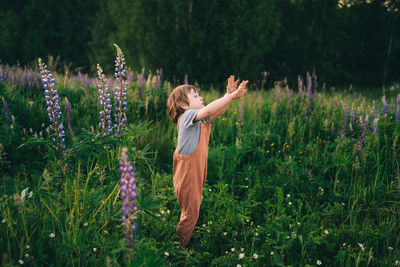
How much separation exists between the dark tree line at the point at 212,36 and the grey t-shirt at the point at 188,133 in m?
11.2

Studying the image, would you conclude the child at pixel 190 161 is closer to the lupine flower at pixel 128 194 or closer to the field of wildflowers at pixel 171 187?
the field of wildflowers at pixel 171 187

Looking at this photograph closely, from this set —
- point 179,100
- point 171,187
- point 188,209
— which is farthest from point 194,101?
point 171,187

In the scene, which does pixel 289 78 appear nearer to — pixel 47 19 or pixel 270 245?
pixel 47 19

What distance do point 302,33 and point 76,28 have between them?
14541 mm

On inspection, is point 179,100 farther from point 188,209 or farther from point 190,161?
point 188,209

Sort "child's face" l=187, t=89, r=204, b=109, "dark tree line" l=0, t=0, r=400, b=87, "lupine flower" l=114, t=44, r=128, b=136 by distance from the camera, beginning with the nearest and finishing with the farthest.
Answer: "lupine flower" l=114, t=44, r=128, b=136 → "child's face" l=187, t=89, r=204, b=109 → "dark tree line" l=0, t=0, r=400, b=87

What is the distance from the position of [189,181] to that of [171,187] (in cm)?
106

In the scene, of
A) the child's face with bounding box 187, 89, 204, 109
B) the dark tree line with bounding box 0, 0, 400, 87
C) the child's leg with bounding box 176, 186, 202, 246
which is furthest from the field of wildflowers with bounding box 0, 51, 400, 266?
the dark tree line with bounding box 0, 0, 400, 87

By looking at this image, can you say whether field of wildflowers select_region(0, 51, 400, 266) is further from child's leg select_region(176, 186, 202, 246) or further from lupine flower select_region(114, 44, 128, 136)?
child's leg select_region(176, 186, 202, 246)

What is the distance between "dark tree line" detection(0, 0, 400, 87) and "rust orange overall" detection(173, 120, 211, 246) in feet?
36.8

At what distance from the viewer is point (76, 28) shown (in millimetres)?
17844

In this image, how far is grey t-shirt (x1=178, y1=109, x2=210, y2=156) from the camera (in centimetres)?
234

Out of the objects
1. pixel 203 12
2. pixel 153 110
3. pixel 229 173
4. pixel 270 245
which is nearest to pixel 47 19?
pixel 203 12

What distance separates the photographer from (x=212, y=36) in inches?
528
